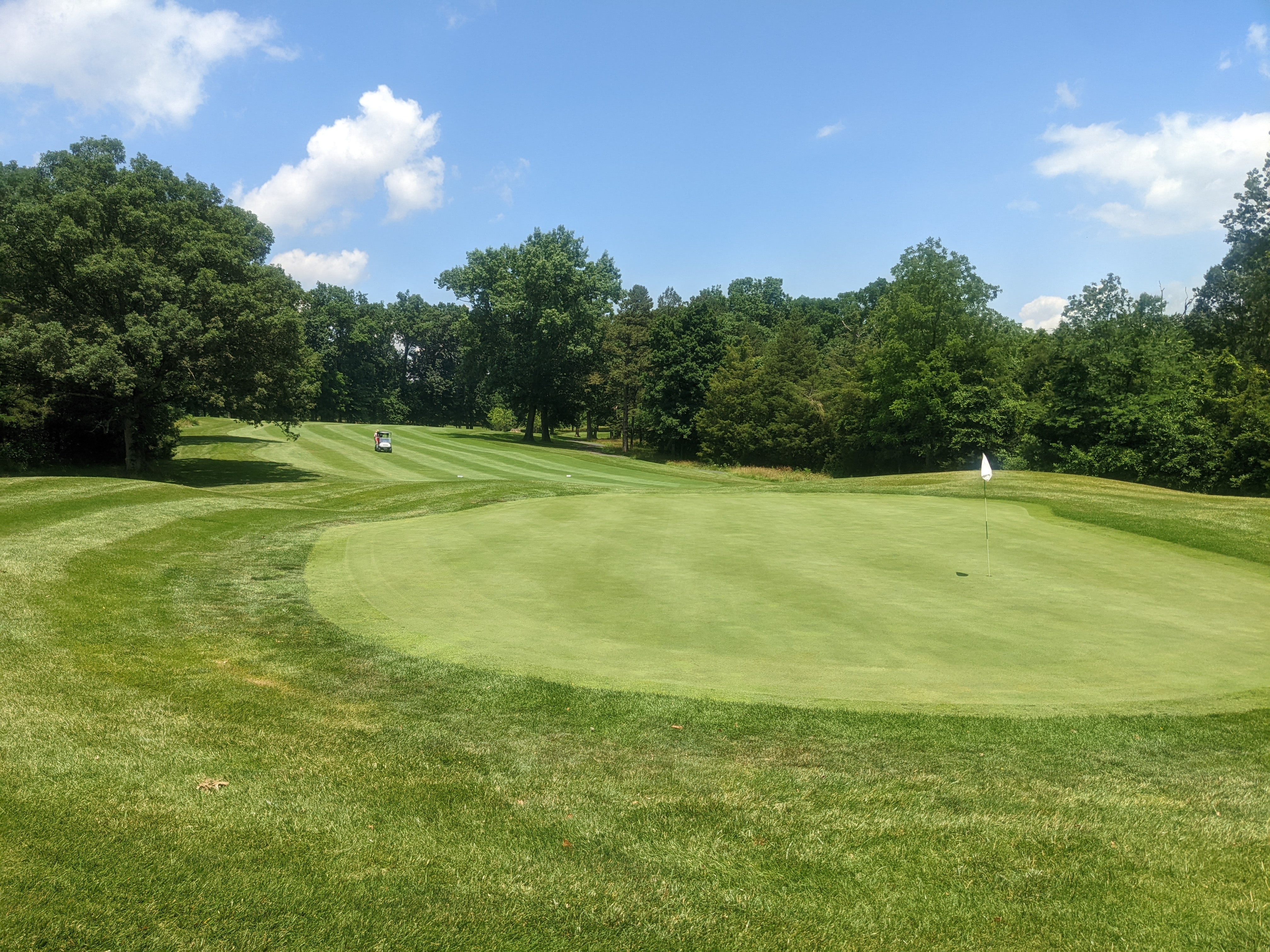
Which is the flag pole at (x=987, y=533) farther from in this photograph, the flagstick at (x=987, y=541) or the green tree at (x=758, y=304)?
the green tree at (x=758, y=304)

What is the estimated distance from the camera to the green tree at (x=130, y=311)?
2780cm

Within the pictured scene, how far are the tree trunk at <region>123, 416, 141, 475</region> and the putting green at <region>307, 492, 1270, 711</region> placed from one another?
21.1 m

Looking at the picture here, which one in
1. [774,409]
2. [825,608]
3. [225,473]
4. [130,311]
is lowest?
[225,473]

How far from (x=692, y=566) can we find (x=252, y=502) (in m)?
15.8

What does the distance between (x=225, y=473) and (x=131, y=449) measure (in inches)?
186

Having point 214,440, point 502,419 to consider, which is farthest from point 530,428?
point 502,419

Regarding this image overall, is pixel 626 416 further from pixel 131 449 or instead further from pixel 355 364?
pixel 355 364

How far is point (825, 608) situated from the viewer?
32.3ft

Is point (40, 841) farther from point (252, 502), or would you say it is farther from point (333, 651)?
point (252, 502)

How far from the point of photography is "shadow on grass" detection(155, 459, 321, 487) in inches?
1297

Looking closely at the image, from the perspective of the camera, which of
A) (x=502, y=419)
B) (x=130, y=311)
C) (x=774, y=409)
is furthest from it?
(x=502, y=419)

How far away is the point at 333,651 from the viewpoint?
8.73 m

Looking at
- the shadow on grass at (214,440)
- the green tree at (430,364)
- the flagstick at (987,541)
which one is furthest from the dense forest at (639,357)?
the flagstick at (987,541)

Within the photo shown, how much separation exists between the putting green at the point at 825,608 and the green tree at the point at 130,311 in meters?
18.9
